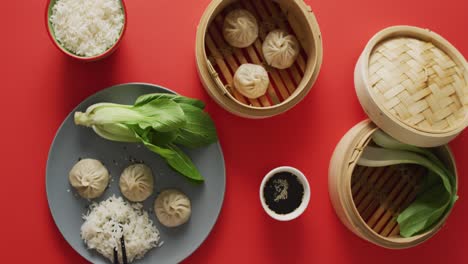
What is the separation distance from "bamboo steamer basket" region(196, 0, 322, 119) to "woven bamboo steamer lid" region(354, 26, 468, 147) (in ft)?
0.65

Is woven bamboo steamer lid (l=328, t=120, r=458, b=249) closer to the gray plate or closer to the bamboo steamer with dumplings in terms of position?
the bamboo steamer with dumplings

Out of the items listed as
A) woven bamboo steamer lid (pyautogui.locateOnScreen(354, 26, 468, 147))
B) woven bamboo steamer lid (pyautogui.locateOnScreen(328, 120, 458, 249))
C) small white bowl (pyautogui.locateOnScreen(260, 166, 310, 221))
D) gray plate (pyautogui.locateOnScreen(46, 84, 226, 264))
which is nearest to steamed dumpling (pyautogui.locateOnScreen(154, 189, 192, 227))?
gray plate (pyautogui.locateOnScreen(46, 84, 226, 264))

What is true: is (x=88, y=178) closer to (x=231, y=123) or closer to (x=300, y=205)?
(x=231, y=123)

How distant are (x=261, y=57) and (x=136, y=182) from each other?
60 centimetres

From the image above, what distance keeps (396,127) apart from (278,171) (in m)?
0.41

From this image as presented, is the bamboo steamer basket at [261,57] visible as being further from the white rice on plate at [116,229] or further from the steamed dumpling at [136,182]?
the white rice on plate at [116,229]

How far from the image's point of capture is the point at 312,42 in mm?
1751

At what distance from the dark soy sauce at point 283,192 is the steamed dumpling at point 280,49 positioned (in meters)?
0.38

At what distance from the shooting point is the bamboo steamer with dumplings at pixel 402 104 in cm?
174

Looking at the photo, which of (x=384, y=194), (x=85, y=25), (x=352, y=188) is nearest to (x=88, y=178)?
(x=85, y=25)

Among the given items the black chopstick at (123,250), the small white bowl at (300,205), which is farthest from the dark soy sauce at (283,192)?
the black chopstick at (123,250)

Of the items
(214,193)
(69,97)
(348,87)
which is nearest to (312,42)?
(348,87)

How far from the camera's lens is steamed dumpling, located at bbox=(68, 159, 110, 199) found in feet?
5.56

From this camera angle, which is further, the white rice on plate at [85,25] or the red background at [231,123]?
the red background at [231,123]
